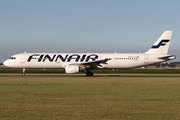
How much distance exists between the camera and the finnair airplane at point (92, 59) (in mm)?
37719

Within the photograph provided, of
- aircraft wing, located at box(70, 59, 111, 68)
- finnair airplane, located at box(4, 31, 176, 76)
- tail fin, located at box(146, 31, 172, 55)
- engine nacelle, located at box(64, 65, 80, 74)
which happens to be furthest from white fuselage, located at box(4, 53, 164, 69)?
engine nacelle, located at box(64, 65, 80, 74)

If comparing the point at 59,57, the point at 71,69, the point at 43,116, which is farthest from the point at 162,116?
the point at 59,57

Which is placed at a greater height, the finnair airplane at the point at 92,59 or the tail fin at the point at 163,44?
the tail fin at the point at 163,44

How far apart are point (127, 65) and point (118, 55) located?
2.28 m

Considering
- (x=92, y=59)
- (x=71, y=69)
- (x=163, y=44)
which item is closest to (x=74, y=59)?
(x=92, y=59)

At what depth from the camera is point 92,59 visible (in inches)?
1513

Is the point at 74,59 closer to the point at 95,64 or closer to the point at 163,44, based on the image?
the point at 95,64

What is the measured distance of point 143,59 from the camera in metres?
39.4

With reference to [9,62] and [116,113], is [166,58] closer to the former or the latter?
[9,62]

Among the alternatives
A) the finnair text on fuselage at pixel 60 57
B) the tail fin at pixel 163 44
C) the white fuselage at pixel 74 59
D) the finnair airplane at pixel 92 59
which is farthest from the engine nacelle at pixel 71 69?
the tail fin at pixel 163 44

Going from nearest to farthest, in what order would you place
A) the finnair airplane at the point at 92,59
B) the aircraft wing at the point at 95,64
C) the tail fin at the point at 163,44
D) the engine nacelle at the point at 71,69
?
the engine nacelle at the point at 71,69 < the aircraft wing at the point at 95,64 < the finnair airplane at the point at 92,59 < the tail fin at the point at 163,44

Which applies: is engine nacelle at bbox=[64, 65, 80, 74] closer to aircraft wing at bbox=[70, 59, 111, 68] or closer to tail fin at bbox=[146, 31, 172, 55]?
aircraft wing at bbox=[70, 59, 111, 68]

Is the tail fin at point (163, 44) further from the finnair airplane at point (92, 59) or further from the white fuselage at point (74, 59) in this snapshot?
the white fuselage at point (74, 59)

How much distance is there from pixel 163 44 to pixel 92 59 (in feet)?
41.6
